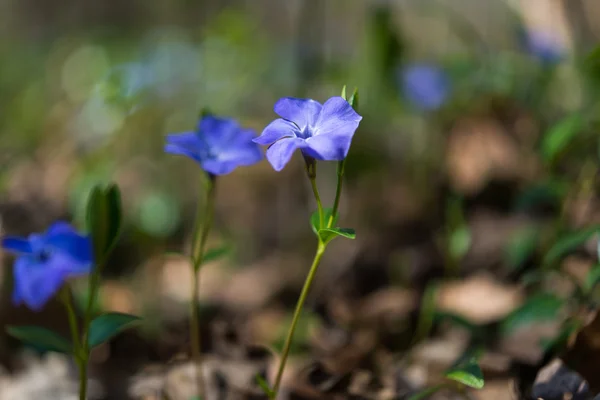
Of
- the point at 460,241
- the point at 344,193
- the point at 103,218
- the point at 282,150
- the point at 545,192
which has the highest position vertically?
the point at 282,150

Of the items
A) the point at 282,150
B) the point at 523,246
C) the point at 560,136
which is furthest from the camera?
the point at 523,246

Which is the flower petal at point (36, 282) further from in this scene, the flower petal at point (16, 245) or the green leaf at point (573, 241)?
the green leaf at point (573, 241)

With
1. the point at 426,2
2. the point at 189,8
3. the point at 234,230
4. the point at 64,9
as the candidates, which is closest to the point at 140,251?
the point at 234,230

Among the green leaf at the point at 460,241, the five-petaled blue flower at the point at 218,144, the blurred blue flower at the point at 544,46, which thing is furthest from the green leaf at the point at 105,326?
the blurred blue flower at the point at 544,46

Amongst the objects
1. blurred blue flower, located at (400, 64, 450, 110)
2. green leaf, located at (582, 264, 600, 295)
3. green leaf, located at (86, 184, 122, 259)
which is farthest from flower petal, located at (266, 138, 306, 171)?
blurred blue flower, located at (400, 64, 450, 110)

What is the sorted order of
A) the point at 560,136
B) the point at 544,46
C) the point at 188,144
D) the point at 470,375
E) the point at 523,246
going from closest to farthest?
the point at 470,375
the point at 188,144
the point at 560,136
the point at 523,246
the point at 544,46

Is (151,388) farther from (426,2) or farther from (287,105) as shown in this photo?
(426,2)

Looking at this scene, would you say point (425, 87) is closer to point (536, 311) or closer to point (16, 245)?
point (536, 311)

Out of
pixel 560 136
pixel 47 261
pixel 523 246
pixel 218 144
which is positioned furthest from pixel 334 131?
pixel 523 246
